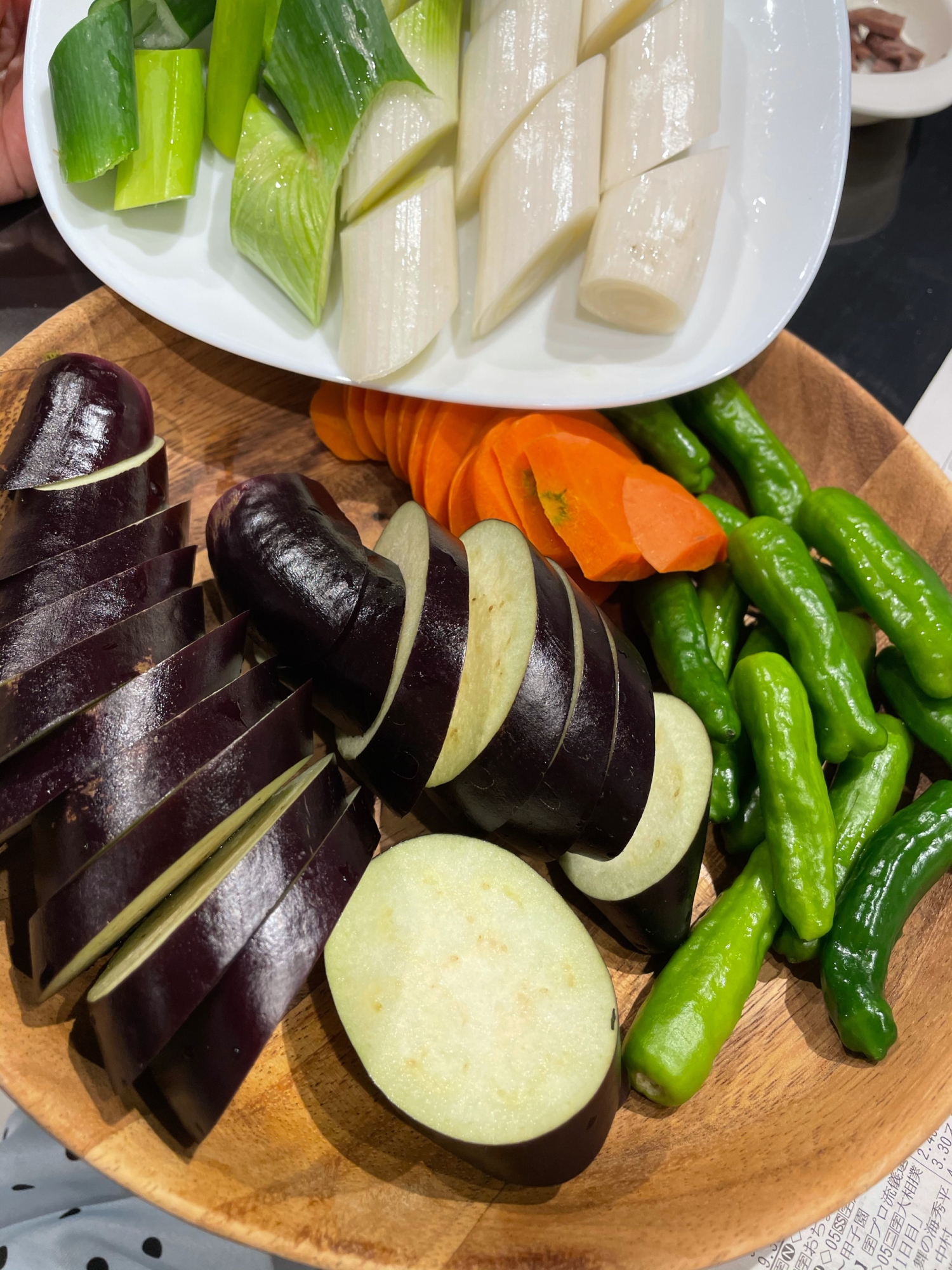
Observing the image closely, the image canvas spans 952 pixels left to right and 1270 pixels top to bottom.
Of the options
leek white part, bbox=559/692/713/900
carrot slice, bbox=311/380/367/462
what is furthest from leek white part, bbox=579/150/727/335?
leek white part, bbox=559/692/713/900

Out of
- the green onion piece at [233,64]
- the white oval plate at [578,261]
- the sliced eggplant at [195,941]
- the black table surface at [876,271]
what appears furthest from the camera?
the black table surface at [876,271]

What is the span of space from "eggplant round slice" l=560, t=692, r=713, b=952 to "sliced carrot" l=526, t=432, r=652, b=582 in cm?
41

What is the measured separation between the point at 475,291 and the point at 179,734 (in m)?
1.36

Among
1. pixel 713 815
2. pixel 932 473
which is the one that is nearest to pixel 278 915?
pixel 713 815

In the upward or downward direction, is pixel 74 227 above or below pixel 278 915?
above

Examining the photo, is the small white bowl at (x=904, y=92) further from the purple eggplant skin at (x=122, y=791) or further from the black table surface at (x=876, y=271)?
the purple eggplant skin at (x=122, y=791)

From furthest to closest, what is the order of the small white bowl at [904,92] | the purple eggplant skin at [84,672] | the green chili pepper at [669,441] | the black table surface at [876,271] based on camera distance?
the small white bowl at [904,92] → the black table surface at [876,271] → the green chili pepper at [669,441] → the purple eggplant skin at [84,672]

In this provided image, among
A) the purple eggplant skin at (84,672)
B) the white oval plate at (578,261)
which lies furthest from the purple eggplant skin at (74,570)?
the white oval plate at (578,261)

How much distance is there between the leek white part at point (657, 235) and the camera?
2.10 metres

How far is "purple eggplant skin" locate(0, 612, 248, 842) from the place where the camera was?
160 cm

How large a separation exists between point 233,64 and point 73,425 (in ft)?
3.37

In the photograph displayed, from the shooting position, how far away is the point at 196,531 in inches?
92.6

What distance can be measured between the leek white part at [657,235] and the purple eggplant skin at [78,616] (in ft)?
4.19

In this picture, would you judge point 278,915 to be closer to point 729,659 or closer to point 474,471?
point 474,471
